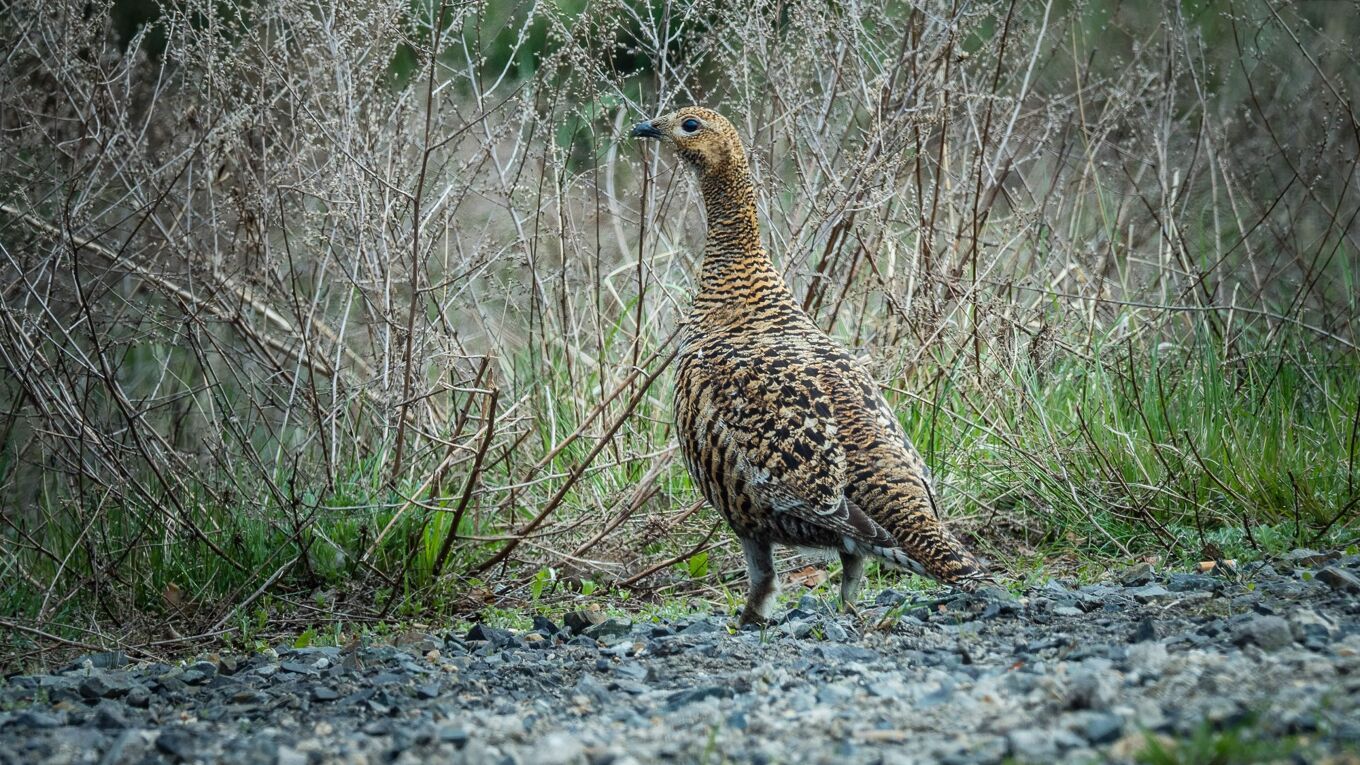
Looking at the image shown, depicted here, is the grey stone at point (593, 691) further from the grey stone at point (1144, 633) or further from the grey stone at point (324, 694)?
the grey stone at point (1144, 633)

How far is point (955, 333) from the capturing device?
7566 mm

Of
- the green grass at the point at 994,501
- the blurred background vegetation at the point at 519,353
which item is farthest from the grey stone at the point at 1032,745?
the green grass at the point at 994,501

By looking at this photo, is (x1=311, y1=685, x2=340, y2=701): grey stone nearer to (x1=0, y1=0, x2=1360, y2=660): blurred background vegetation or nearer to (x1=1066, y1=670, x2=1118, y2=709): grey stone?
(x1=0, y1=0, x2=1360, y2=660): blurred background vegetation

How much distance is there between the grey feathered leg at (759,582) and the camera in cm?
546

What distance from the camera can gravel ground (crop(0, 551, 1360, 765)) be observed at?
3191 millimetres

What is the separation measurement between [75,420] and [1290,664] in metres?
5.01

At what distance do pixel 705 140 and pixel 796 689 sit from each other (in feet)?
9.86

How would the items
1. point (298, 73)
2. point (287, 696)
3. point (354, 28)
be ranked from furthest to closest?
point (298, 73) < point (354, 28) < point (287, 696)

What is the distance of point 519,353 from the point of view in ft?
27.3

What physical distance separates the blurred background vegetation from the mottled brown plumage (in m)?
0.60

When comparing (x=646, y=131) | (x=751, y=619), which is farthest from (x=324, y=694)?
(x=646, y=131)

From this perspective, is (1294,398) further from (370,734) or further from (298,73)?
(298,73)

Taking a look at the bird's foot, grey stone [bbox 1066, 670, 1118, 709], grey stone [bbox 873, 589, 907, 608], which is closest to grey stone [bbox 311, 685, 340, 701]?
the bird's foot

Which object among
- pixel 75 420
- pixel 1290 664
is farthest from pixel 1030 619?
pixel 75 420
